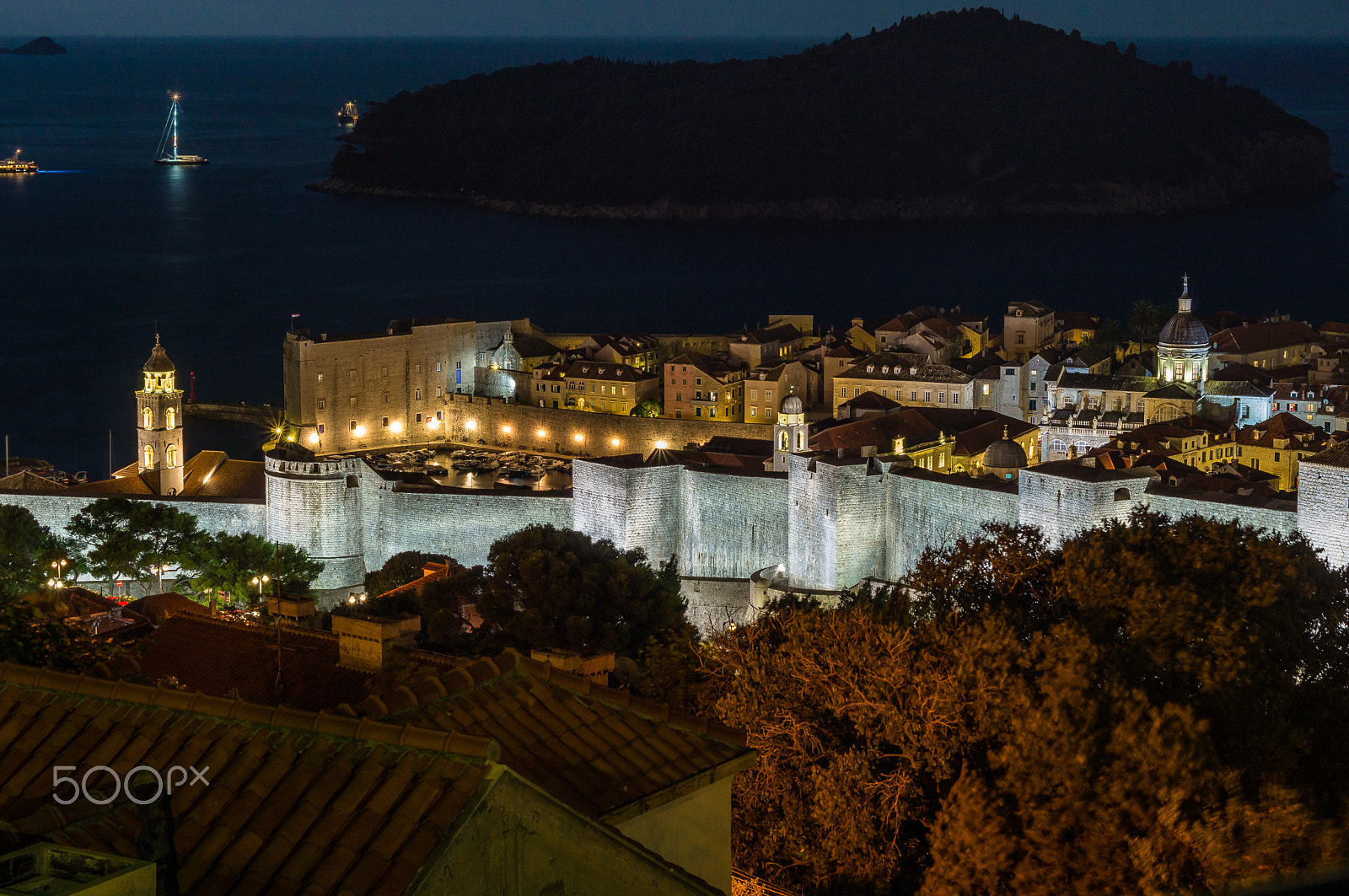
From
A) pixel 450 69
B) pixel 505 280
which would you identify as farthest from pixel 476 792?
pixel 450 69

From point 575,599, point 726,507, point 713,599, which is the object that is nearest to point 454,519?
point 726,507

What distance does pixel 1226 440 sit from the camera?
2770 cm

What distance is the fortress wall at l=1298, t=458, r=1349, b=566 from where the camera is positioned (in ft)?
48.6

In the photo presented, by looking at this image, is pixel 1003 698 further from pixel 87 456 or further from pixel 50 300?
pixel 50 300

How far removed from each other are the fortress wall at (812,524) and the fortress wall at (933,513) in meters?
0.59

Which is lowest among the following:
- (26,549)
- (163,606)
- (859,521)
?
(26,549)

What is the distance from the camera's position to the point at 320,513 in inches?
884

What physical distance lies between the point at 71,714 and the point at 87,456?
37911mm

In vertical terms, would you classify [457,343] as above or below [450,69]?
below

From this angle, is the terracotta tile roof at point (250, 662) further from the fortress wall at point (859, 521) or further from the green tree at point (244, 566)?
the green tree at point (244, 566)

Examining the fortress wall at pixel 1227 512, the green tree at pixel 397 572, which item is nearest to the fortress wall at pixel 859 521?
the fortress wall at pixel 1227 512

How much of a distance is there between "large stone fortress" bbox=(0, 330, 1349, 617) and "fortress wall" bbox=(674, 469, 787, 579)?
0.06 ft

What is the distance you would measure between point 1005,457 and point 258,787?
746 inches

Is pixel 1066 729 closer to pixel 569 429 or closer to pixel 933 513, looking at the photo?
pixel 933 513
